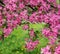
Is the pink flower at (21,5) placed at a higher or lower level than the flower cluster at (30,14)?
higher

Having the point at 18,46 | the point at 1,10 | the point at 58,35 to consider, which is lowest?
the point at 18,46

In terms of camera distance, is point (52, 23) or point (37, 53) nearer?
point (52, 23)

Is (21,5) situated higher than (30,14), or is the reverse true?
(21,5)

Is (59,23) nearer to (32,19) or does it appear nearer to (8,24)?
(32,19)

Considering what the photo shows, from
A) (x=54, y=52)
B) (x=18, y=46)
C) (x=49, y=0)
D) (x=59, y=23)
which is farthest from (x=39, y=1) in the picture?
(x=18, y=46)

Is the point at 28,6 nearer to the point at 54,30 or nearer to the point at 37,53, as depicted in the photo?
the point at 54,30

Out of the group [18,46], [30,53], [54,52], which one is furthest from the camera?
[18,46]

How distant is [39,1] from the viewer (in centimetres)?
548

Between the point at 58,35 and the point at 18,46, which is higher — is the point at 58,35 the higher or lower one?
the higher one

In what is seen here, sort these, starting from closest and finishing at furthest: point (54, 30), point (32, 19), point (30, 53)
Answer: point (54, 30), point (32, 19), point (30, 53)

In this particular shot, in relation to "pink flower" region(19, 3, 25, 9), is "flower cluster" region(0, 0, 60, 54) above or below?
below

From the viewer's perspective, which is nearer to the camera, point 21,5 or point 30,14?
point 21,5

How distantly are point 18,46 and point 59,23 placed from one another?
4.06 meters

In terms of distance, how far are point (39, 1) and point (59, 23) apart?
682 millimetres
